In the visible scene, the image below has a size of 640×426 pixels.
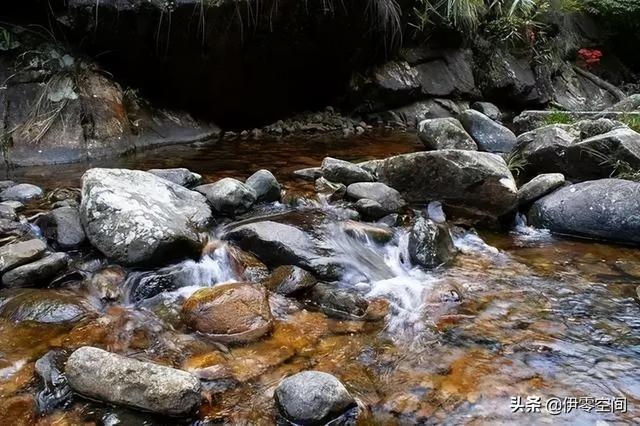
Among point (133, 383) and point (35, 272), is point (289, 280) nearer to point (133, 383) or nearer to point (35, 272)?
point (133, 383)

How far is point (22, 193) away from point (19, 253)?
1.31 metres

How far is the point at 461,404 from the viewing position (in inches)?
81.1

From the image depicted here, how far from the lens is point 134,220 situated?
3061 mm

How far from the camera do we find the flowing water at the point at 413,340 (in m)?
2.02

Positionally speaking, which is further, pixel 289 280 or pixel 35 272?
pixel 289 280

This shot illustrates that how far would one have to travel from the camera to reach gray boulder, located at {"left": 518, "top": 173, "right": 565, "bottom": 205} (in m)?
4.30

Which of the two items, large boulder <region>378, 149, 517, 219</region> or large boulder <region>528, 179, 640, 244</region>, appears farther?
large boulder <region>378, 149, 517, 219</region>

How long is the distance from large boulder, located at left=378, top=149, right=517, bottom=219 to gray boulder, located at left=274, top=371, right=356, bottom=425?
260 centimetres

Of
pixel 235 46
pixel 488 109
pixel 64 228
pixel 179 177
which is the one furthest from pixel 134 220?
pixel 488 109

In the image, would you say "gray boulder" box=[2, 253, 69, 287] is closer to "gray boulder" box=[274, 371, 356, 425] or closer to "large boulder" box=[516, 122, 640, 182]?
"gray boulder" box=[274, 371, 356, 425]

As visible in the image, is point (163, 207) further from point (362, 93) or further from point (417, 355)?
point (362, 93)

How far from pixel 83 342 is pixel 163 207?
113 centimetres

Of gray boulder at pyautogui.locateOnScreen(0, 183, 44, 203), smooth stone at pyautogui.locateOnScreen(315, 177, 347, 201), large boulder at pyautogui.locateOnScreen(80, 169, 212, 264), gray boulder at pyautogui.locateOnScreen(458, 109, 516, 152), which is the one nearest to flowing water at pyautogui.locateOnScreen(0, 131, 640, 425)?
large boulder at pyautogui.locateOnScreen(80, 169, 212, 264)

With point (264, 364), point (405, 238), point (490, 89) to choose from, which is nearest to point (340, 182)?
point (405, 238)
